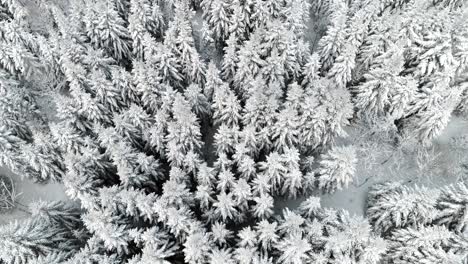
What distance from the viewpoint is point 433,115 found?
1144 inches

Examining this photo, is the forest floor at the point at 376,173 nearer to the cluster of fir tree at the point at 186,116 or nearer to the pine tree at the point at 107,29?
the cluster of fir tree at the point at 186,116

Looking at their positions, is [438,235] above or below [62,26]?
below

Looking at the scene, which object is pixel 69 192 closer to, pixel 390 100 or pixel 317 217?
pixel 317 217

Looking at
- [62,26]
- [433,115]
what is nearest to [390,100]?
[433,115]

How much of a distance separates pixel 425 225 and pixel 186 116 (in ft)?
62.9

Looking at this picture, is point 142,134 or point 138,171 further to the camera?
point 142,134

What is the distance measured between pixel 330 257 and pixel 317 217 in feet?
10.6

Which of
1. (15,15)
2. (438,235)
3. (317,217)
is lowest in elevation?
(317,217)

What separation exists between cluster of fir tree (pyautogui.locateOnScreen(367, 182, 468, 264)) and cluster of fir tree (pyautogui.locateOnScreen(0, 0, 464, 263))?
12.2 feet

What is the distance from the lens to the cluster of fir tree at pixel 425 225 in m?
22.6

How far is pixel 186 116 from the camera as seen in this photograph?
26016 millimetres

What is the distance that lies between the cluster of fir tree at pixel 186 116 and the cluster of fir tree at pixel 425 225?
3.71 m

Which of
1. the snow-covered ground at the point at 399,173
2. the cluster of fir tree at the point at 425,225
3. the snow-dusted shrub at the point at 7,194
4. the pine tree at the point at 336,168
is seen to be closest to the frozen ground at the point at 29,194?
the snow-dusted shrub at the point at 7,194

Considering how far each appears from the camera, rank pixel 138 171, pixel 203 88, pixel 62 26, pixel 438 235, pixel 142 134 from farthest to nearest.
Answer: pixel 203 88 → pixel 62 26 → pixel 142 134 → pixel 138 171 → pixel 438 235
